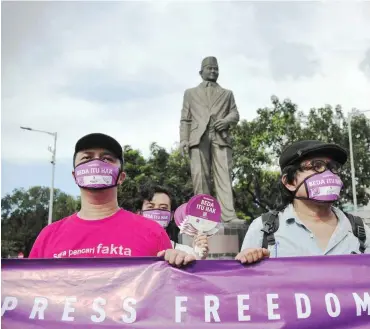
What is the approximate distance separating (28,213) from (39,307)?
50.7 metres

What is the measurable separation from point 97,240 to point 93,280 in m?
0.18

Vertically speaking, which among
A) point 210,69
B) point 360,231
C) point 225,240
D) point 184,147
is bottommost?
point 360,231

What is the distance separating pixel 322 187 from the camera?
98.6 inches

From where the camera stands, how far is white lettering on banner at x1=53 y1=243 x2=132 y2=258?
7.77ft

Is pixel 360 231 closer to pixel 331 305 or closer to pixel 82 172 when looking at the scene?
pixel 331 305

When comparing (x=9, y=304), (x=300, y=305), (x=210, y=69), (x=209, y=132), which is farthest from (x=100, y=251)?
(x=210, y=69)

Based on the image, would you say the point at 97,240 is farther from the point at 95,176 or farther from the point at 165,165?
the point at 165,165

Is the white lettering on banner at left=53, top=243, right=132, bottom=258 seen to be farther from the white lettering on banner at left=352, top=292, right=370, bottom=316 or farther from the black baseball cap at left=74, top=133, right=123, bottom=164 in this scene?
the white lettering on banner at left=352, top=292, right=370, bottom=316

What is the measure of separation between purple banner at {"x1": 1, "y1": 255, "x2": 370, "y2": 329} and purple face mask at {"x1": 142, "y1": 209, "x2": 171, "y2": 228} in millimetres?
1790

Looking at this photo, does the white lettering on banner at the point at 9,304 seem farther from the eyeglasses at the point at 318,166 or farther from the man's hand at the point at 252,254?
the eyeglasses at the point at 318,166

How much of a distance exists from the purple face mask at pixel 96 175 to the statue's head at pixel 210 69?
7.40 meters

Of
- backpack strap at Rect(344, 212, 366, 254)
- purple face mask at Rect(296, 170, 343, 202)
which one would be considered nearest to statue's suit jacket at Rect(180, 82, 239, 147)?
purple face mask at Rect(296, 170, 343, 202)

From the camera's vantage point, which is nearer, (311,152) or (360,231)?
(360,231)

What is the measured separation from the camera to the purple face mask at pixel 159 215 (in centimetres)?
415
